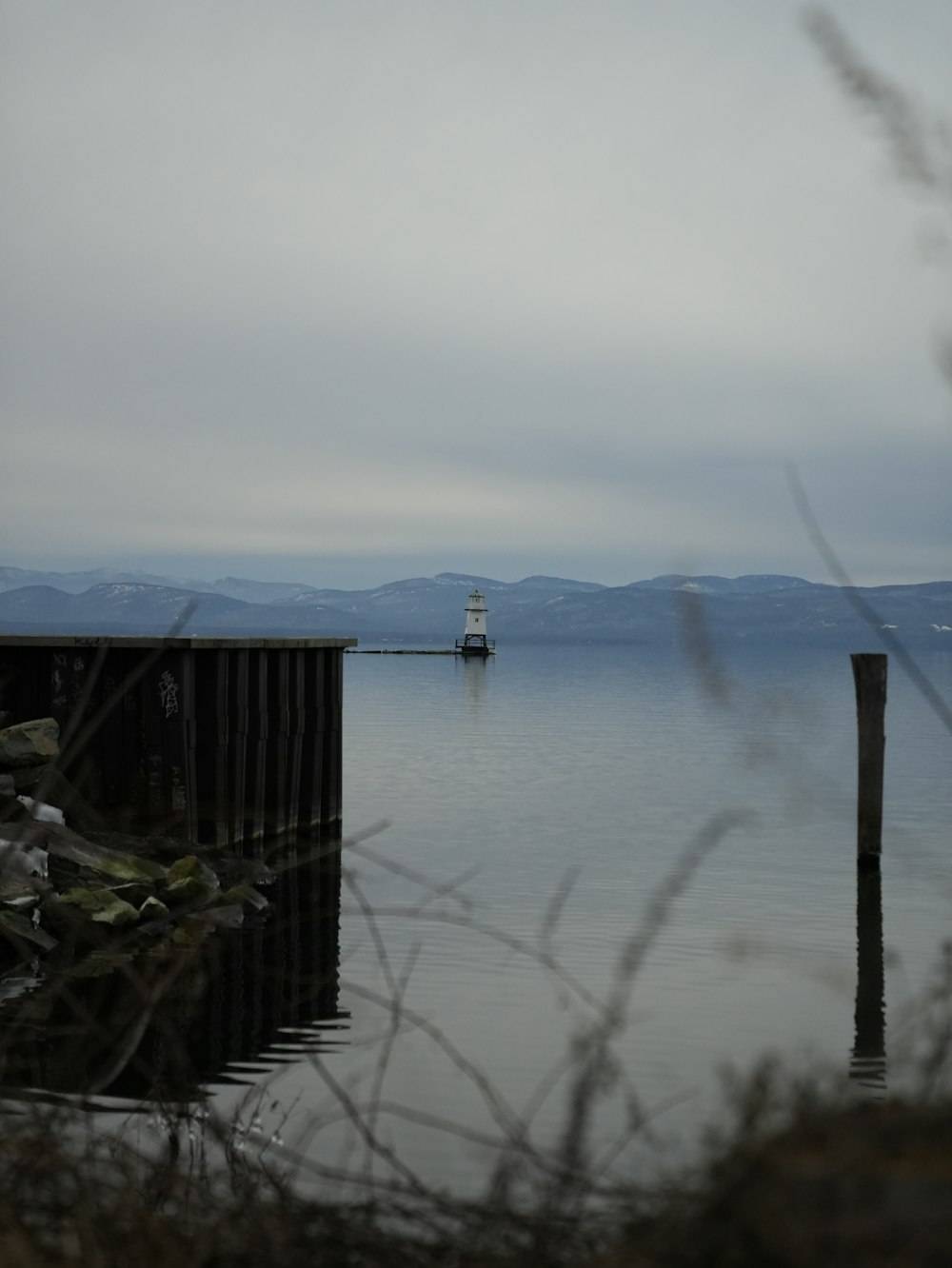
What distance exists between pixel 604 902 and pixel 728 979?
4.05 meters

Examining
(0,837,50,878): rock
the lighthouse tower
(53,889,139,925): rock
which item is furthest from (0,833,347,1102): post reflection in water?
the lighthouse tower

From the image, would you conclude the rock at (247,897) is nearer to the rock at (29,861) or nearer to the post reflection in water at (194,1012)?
the post reflection in water at (194,1012)

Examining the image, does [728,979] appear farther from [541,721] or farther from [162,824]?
[541,721]

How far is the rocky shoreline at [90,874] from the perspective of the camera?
1136cm

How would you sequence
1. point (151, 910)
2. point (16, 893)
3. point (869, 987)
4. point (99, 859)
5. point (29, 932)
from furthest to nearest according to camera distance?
point (99, 859), point (151, 910), point (869, 987), point (16, 893), point (29, 932)

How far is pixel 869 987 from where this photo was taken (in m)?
11.6

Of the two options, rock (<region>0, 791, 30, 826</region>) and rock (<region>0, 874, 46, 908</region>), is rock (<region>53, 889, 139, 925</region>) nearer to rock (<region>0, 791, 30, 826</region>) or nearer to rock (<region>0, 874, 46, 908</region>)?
rock (<region>0, 874, 46, 908</region>)

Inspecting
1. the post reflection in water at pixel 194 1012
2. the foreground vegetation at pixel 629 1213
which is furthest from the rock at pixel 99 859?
the foreground vegetation at pixel 629 1213

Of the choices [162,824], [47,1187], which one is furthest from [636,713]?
[47,1187]

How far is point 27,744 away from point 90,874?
161 cm

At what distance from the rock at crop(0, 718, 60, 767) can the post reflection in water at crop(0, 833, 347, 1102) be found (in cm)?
226

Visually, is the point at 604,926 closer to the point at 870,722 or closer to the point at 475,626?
the point at 870,722

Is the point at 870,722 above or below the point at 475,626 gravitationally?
above

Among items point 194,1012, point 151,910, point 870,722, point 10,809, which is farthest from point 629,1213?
point 870,722
